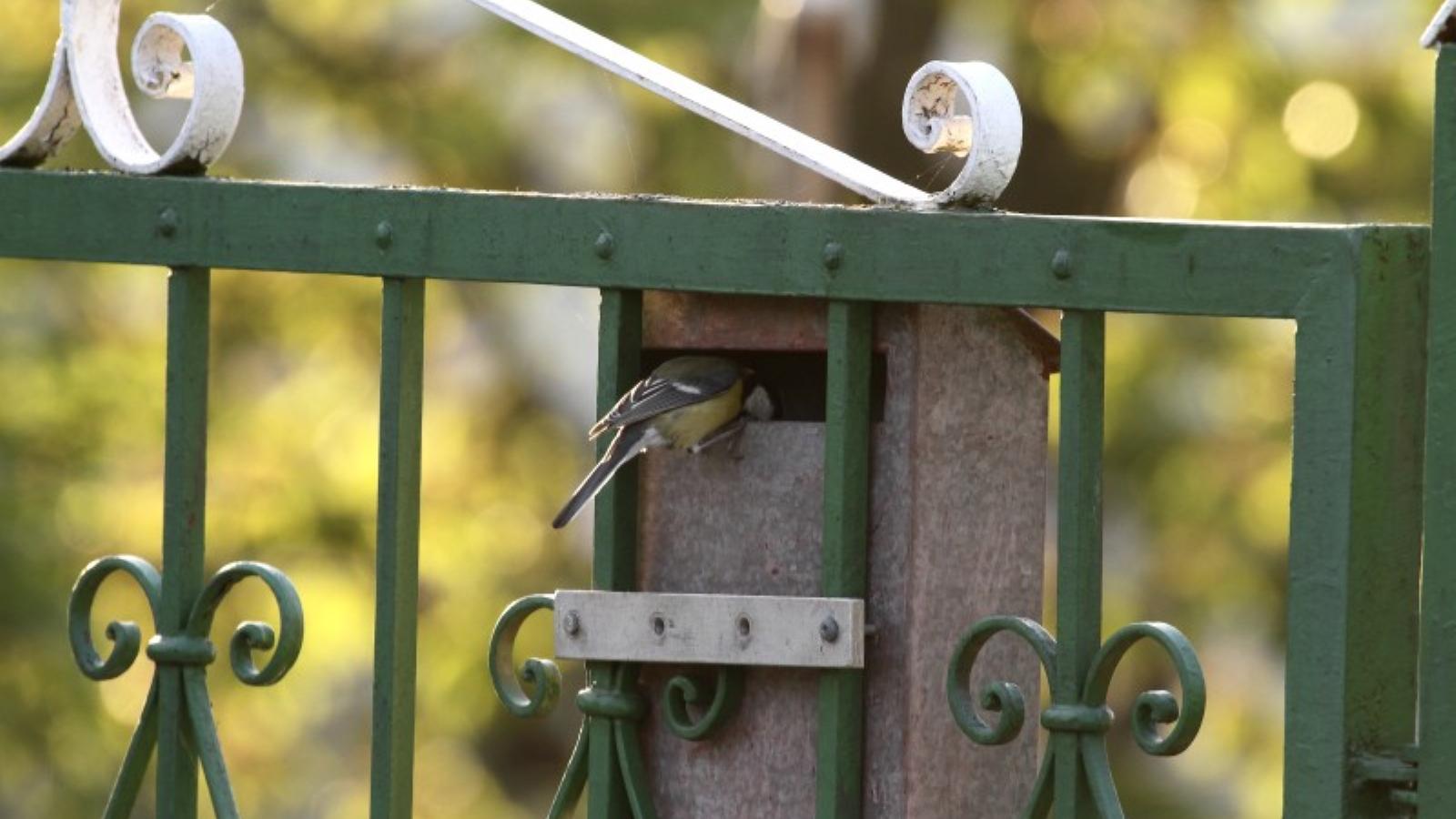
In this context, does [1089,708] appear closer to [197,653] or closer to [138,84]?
[197,653]

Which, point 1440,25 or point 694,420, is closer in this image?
point 1440,25

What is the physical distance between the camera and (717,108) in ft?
9.35

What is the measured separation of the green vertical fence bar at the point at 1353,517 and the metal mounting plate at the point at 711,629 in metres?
0.49

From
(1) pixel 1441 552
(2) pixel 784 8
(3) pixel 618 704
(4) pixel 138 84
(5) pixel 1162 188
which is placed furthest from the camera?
(5) pixel 1162 188

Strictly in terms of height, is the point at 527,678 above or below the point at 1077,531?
below

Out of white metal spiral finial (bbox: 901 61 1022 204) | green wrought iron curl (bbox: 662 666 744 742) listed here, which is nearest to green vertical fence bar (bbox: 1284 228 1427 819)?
white metal spiral finial (bbox: 901 61 1022 204)

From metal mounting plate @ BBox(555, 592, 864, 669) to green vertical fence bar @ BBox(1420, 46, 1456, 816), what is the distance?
61 cm

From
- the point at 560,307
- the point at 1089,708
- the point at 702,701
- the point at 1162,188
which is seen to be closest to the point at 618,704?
the point at 702,701

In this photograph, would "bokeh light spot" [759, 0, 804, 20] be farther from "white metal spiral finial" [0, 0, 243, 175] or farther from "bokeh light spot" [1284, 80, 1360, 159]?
"white metal spiral finial" [0, 0, 243, 175]

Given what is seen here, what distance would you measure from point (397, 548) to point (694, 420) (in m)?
0.37

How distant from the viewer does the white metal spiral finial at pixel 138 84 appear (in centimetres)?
305

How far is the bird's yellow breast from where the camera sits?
2891 millimetres

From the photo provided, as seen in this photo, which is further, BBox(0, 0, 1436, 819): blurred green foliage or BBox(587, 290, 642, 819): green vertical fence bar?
BBox(0, 0, 1436, 819): blurred green foliage

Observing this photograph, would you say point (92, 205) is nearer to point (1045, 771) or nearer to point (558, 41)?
point (558, 41)
